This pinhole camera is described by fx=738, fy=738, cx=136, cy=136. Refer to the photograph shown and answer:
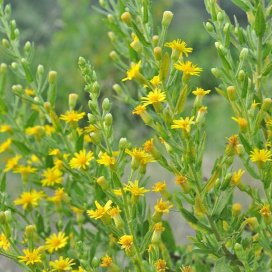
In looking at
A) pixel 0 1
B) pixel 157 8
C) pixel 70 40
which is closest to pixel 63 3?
pixel 70 40

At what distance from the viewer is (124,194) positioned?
1.47 m

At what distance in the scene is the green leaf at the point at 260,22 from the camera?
61.8 inches

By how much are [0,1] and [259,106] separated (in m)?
0.68

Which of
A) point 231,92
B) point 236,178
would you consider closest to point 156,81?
point 231,92

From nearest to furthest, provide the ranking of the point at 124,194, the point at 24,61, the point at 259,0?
the point at 124,194, the point at 259,0, the point at 24,61

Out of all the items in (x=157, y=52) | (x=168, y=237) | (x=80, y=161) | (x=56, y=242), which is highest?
(x=157, y=52)

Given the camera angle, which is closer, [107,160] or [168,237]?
[107,160]

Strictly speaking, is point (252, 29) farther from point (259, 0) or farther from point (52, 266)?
point (52, 266)

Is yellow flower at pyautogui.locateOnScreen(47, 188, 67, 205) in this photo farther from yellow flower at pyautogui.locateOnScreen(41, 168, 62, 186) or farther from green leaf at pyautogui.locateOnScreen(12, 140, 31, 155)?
green leaf at pyautogui.locateOnScreen(12, 140, 31, 155)

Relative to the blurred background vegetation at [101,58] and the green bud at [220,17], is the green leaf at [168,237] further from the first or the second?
the blurred background vegetation at [101,58]

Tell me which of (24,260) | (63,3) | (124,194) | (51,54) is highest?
(124,194)

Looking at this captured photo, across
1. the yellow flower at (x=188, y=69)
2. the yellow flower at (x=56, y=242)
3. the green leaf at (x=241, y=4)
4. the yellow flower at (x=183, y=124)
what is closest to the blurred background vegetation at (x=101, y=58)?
the yellow flower at (x=56, y=242)

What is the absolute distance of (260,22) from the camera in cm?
158

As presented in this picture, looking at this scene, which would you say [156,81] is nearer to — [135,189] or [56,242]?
[135,189]
